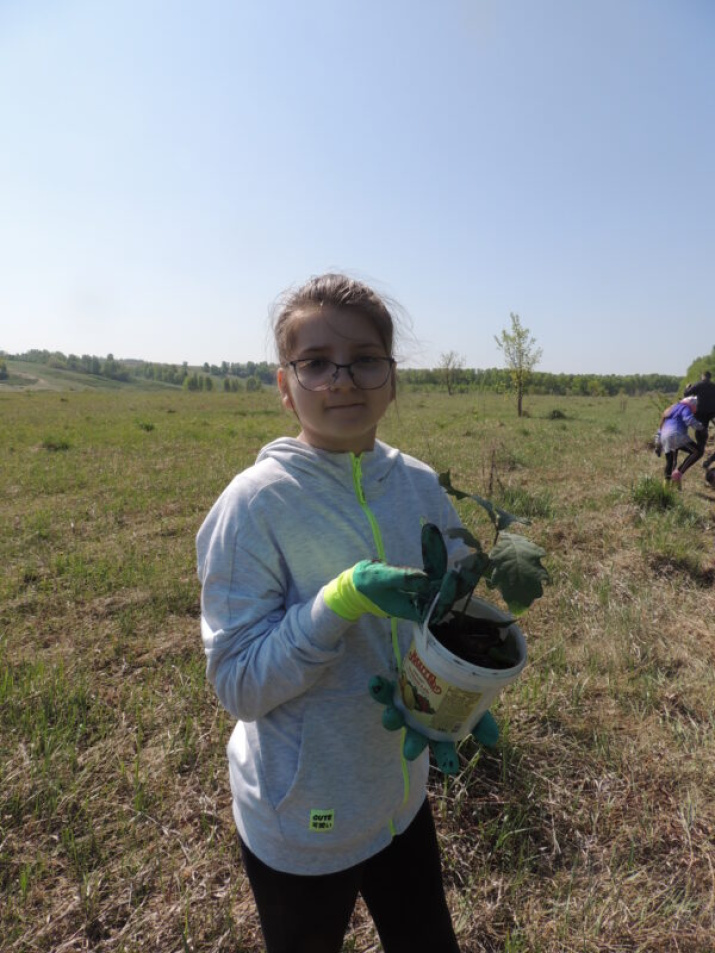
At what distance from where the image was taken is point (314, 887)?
4.05ft

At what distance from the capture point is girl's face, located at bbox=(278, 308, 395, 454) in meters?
1.32

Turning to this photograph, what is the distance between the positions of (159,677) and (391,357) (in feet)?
8.69

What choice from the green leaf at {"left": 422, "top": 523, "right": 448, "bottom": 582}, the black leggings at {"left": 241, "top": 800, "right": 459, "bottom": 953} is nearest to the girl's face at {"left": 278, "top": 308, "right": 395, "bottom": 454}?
the green leaf at {"left": 422, "top": 523, "right": 448, "bottom": 582}

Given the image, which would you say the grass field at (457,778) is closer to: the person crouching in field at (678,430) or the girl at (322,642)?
the girl at (322,642)

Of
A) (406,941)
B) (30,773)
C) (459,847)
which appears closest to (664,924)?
(459,847)

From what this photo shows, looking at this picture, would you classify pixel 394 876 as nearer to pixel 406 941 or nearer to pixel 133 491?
pixel 406 941

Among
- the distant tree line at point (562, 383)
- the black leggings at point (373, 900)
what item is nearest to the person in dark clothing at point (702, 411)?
the black leggings at point (373, 900)

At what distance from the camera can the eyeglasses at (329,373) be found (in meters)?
1.32

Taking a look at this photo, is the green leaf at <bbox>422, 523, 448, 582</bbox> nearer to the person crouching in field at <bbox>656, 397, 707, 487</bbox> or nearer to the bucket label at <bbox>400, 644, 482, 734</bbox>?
the bucket label at <bbox>400, 644, 482, 734</bbox>

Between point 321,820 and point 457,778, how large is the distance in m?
1.37

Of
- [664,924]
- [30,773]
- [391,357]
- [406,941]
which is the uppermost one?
[391,357]

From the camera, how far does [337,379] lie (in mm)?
1312

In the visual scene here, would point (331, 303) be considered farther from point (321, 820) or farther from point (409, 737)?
point (321, 820)

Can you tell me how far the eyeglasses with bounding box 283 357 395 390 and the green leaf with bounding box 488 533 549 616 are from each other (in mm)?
564
